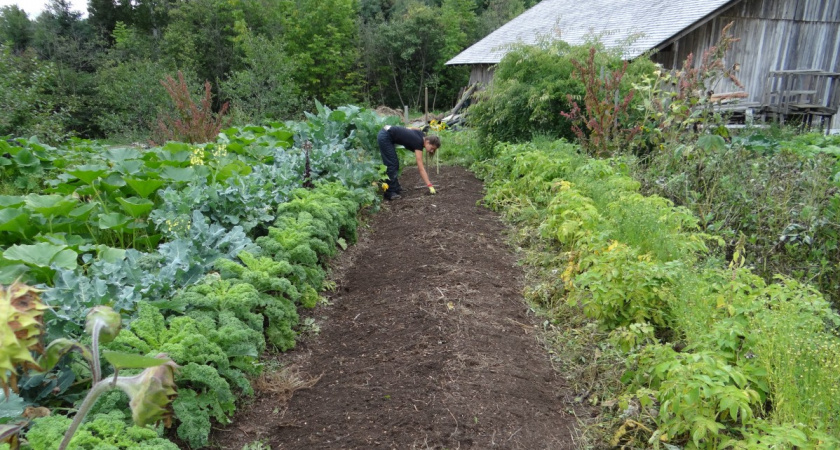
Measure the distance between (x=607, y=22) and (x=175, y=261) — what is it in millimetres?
15878

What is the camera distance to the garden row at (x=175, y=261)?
2.48 m

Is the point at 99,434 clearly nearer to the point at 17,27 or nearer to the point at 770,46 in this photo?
the point at 770,46

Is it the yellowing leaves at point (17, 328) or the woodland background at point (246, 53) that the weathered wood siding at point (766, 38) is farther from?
the yellowing leaves at point (17, 328)

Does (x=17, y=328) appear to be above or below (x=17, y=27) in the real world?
below

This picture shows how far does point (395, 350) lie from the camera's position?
3588mm

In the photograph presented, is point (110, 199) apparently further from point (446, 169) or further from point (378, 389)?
point (446, 169)

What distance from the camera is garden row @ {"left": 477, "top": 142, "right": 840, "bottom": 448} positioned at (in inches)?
89.2

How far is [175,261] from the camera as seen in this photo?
3.28 meters

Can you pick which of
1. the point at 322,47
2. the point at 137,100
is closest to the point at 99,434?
the point at 137,100

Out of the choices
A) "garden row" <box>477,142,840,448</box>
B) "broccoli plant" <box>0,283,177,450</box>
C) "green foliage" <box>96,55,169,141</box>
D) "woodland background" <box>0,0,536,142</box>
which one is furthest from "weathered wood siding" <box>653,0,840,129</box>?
"green foliage" <box>96,55,169,141</box>

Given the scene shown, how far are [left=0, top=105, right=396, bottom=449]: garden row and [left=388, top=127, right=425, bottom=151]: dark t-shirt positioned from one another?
156 cm

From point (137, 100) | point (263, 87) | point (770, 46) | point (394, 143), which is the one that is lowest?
point (394, 143)

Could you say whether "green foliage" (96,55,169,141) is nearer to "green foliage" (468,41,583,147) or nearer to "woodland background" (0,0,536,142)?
"woodland background" (0,0,536,142)

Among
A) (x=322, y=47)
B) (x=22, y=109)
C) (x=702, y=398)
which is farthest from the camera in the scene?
(x=322, y=47)
